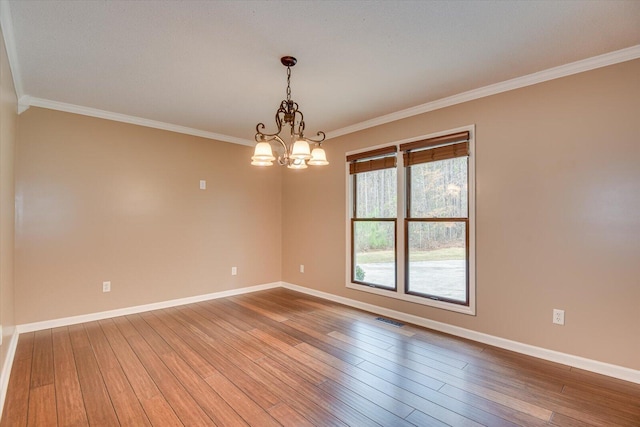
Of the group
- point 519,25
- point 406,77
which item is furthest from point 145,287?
point 519,25

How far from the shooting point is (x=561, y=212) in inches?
104

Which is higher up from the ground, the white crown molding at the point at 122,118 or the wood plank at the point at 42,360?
the white crown molding at the point at 122,118

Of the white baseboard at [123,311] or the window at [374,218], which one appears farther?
the window at [374,218]

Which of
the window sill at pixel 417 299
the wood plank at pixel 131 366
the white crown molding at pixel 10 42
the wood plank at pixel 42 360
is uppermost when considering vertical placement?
the white crown molding at pixel 10 42

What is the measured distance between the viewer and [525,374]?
2.44 meters

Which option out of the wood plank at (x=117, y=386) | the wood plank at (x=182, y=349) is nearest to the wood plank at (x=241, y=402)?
the wood plank at (x=182, y=349)

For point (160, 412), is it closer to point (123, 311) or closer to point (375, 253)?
point (123, 311)

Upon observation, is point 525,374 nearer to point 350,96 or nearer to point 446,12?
point 446,12

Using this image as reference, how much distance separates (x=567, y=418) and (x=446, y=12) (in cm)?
265

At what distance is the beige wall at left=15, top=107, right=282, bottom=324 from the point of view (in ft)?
11.0

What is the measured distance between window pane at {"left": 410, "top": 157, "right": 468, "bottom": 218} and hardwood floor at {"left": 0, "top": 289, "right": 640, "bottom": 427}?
4.33 ft

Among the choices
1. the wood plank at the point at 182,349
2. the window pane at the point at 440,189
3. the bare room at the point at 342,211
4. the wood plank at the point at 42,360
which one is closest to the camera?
the bare room at the point at 342,211

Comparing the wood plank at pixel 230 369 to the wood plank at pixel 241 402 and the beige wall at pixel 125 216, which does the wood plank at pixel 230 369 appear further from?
the beige wall at pixel 125 216

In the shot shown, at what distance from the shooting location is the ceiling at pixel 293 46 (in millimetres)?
1939
